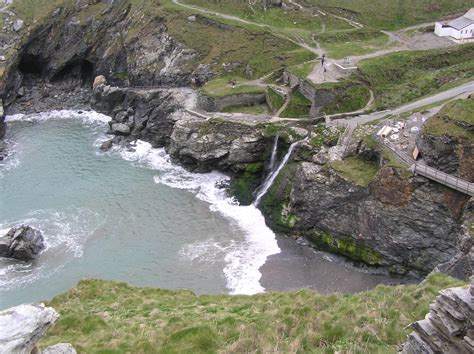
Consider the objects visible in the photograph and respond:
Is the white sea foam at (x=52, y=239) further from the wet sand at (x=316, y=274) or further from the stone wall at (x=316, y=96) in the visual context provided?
the stone wall at (x=316, y=96)

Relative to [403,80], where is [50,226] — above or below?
below

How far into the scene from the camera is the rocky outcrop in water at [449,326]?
12.8m

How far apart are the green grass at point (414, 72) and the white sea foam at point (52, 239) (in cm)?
3330

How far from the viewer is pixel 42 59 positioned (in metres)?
82.7

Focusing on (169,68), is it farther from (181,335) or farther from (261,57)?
(181,335)

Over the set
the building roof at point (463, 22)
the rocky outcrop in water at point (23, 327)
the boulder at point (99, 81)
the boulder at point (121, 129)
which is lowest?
the boulder at point (121, 129)

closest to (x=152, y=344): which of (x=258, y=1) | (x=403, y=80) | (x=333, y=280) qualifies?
(x=333, y=280)

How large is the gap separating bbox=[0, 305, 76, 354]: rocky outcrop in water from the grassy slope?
73458 mm

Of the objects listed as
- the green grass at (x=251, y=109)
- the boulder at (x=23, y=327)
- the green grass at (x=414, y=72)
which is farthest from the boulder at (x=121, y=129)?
the boulder at (x=23, y=327)

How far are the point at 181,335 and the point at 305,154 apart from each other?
30501mm

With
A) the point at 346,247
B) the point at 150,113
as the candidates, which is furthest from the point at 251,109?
the point at 346,247

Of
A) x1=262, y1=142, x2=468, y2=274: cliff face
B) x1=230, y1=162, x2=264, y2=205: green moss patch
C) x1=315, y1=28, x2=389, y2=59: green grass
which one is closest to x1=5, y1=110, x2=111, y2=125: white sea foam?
x1=230, y1=162, x2=264, y2=205: green moss patch

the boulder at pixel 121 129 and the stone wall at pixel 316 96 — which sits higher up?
the stone wall at pixel 316 96

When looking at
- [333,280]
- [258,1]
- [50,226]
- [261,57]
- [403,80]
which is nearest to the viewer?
[333,280]
